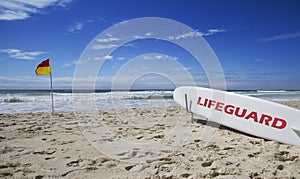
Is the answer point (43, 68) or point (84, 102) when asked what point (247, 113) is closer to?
point (43, 68)

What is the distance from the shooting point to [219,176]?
70.2 inches

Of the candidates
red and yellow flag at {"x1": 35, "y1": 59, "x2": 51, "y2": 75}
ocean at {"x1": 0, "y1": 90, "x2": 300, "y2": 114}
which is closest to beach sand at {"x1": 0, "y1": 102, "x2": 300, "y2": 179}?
red and yellow flag at {"x1": 35, "y1": 59, "x2": 51, "y2": 75}

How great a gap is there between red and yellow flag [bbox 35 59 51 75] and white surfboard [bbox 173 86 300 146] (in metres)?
4.11

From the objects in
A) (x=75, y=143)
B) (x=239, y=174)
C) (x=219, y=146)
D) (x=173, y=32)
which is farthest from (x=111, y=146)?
(x=173, y=32)

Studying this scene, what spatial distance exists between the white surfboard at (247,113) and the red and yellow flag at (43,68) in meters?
4.11

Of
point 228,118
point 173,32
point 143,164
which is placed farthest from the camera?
point 173,32

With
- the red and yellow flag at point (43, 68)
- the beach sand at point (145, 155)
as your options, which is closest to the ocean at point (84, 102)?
the red and yellow flag at point (43, 68)

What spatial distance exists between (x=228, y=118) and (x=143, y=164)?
2.02 meters

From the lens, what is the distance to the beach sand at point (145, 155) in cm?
189

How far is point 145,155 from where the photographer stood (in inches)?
92.9

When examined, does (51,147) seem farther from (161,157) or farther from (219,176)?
(219,176)

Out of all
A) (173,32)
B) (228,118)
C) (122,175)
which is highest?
(173,32)

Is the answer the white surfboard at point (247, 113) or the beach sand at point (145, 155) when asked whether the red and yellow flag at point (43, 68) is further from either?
the white surfboard at point (247, 113)

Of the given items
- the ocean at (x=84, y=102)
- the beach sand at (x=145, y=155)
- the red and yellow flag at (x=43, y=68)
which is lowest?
the beach sand at (x=145, y=155)
